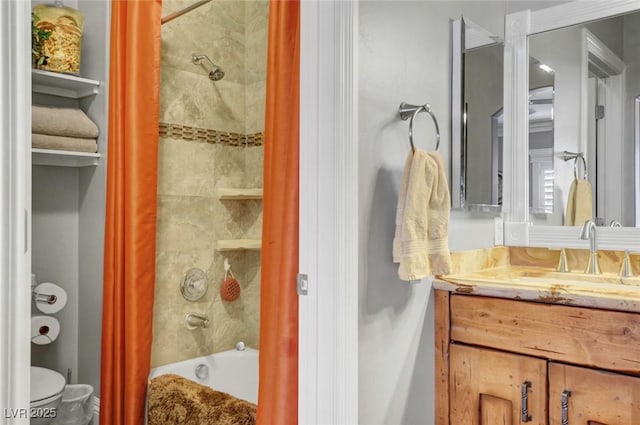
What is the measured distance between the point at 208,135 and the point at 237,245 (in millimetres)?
612

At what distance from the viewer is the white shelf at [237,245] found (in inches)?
111

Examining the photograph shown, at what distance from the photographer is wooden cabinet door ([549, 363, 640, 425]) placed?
1487mm

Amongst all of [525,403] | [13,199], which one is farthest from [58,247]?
[525,403]

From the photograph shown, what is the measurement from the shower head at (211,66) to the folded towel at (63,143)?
67 cm

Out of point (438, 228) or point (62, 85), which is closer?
point (438, 228)

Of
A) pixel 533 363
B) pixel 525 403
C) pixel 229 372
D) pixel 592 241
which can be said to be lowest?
pixel 229 372

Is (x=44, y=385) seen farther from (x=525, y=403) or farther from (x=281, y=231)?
(x=525, y=403)

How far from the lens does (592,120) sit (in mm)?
2104

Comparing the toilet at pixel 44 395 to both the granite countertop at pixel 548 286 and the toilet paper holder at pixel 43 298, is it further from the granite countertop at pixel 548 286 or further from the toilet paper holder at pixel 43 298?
the granite countertop at pixel 548 286

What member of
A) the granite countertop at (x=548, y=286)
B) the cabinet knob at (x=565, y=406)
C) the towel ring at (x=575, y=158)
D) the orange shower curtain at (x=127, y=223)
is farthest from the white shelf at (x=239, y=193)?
the cabinet knob at (x=565, y=406)

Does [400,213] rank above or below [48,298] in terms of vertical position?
above

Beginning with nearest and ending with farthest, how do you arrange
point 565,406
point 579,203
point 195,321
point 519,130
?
1. point 565,406
2. point 579,203
3. point 519,130
4. point 195,321

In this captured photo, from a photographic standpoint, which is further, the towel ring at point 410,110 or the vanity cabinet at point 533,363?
the towel ring at point 410,110

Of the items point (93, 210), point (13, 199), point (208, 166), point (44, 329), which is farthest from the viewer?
point (208, 166)
